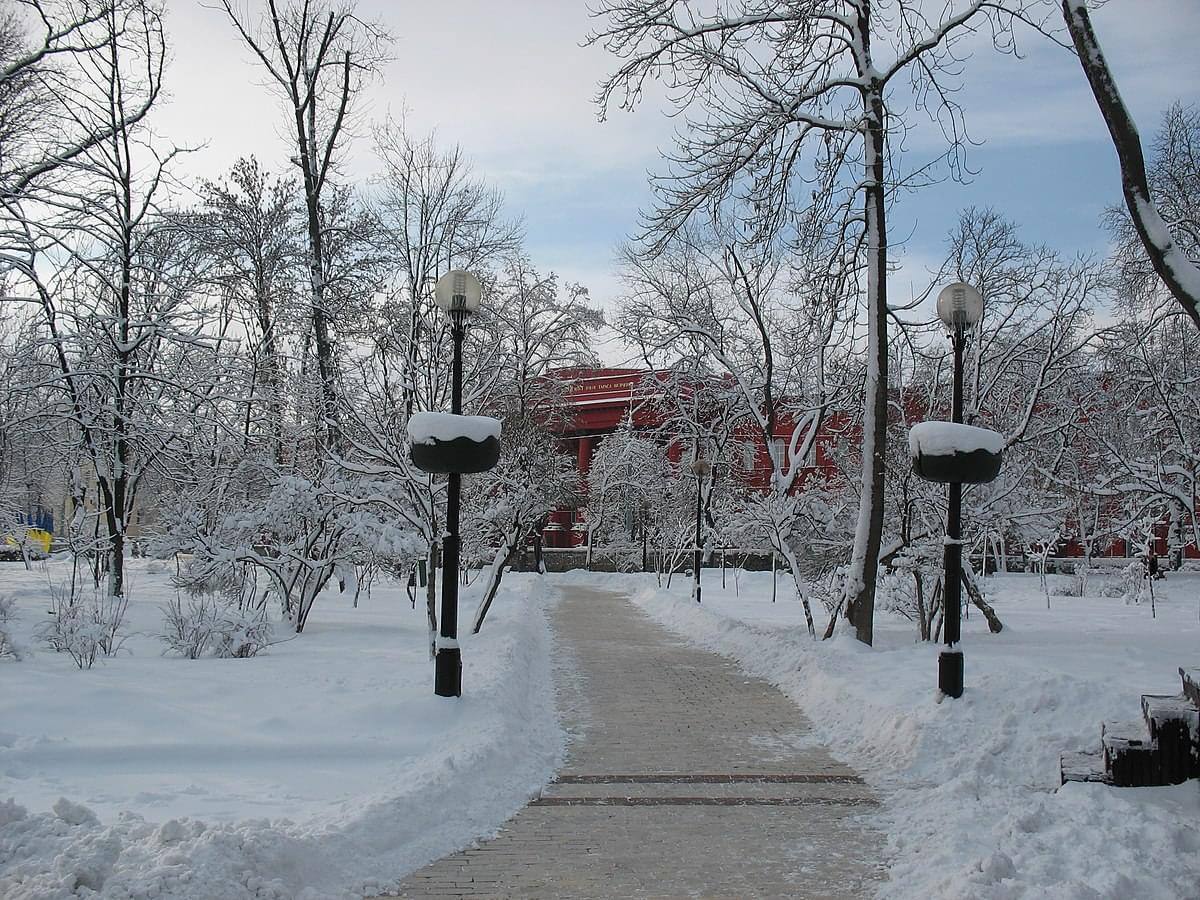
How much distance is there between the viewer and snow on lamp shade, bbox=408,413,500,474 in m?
8.66

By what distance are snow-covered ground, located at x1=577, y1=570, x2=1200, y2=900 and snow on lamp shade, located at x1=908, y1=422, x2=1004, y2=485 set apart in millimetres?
1997

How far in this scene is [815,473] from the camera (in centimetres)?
2269

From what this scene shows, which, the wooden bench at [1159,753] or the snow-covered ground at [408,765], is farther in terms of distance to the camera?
the wooden bench at [1159,753]

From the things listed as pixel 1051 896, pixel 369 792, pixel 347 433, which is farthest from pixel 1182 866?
pixel 347 433

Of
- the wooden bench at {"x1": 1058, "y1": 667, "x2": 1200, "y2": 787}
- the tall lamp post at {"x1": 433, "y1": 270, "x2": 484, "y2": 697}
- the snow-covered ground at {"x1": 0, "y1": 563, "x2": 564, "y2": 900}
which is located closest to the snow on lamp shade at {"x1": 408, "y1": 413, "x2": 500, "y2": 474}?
the tall lamp post at {"x1": 433, "y1": 270, "x2": 484, "y2": 697}

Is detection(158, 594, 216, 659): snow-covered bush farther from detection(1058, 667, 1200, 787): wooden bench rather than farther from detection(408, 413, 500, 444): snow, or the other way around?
detection(1058, 667, 1200, 787): wooden bench

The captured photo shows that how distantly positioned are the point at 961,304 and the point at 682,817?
6326 mm

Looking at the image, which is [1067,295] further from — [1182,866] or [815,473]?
[1182,866]

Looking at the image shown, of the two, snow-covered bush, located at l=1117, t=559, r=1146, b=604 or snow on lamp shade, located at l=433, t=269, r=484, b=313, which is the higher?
snow on lamp shade, located at l=433, t=269, r=484, b=313

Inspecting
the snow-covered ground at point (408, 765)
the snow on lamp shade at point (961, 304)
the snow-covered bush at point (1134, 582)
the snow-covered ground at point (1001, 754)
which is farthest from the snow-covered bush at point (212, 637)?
the snow-covered bush at point (1134, 582)

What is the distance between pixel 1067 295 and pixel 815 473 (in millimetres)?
9219

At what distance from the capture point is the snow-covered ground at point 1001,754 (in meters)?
4.31

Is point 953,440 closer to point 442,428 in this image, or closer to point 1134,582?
point 442,428

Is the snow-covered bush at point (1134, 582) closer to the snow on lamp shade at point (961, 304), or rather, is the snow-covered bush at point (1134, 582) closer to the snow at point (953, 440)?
the snow on lamp shade at point (961, 304)
